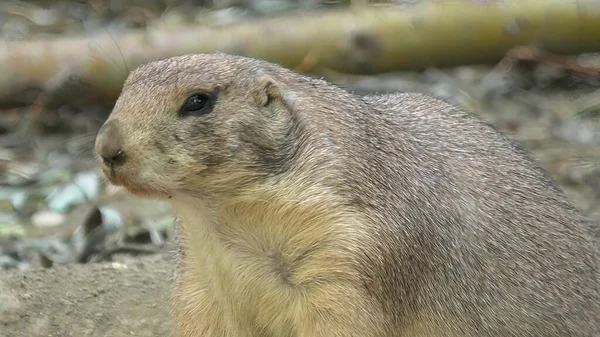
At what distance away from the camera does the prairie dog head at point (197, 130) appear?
329 centimetres

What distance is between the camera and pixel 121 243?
6820mm

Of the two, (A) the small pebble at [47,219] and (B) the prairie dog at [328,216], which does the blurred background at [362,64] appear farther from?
(B) the prairie dog at [328,216]

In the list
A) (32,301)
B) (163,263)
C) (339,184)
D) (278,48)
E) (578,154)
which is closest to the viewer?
(339,184)

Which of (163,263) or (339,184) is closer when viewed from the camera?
(339,184)

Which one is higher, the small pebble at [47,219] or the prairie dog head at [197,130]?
the prairie dog head at [197,130]

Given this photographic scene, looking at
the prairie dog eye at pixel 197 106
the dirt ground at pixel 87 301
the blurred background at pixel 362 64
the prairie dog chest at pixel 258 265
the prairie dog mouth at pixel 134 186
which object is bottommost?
the blurred background at pixel 362 64

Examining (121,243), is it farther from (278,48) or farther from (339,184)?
(339,184)

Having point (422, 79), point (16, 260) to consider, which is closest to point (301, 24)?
Result: point (422, 79)

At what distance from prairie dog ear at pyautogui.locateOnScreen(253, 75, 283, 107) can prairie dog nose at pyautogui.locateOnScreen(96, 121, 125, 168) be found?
0.59 metres

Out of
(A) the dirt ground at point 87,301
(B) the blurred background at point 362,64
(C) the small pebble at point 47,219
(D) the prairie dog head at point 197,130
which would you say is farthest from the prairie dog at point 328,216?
(B) the blurred background at point 362,64

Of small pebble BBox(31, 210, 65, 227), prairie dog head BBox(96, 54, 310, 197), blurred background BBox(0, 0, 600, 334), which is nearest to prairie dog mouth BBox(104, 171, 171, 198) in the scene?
prairie dog head BBox(96, 54, 310, 197)

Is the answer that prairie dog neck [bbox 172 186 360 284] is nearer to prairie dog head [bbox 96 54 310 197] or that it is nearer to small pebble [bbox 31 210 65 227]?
prairie dog head [bbox 96 54 310 197]

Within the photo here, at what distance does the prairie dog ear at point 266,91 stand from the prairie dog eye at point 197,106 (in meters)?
0.21

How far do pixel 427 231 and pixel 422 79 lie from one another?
5.67 m
